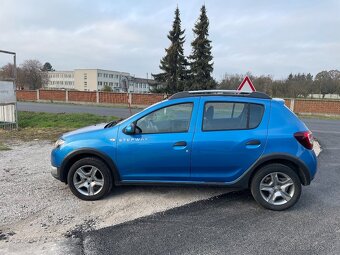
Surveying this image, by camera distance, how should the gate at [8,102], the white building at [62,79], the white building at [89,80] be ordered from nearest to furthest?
1. the gate at [8,102]
2. the white building at [89,80]
3. the white building at [62,79]

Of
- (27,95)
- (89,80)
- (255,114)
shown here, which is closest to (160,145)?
(255,114)

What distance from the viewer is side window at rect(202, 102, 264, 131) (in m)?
4.55

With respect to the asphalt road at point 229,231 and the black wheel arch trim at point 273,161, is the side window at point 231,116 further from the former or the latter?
the asphalt road at point 229,231

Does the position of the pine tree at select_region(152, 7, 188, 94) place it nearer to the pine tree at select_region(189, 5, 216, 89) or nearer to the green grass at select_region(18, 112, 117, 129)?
the pine tree at select_region(189, 5, 216, 89)

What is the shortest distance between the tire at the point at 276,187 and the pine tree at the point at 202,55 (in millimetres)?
34605

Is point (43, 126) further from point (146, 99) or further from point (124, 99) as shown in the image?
point (124, 99)

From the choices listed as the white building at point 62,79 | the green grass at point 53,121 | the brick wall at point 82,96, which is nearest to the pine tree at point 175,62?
the brick wall at point 82,96

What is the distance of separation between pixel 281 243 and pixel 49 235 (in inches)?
107

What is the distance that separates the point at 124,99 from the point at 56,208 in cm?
3114

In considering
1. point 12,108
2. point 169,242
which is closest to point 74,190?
point 169,242

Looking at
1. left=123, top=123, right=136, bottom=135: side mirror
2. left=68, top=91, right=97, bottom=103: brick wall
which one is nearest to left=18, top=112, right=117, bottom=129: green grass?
left=123, top=123, right=136, bottom=135: side mirror

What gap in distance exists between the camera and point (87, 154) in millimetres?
4738

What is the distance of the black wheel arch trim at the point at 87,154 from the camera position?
4.63m

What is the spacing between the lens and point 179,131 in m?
4.58
